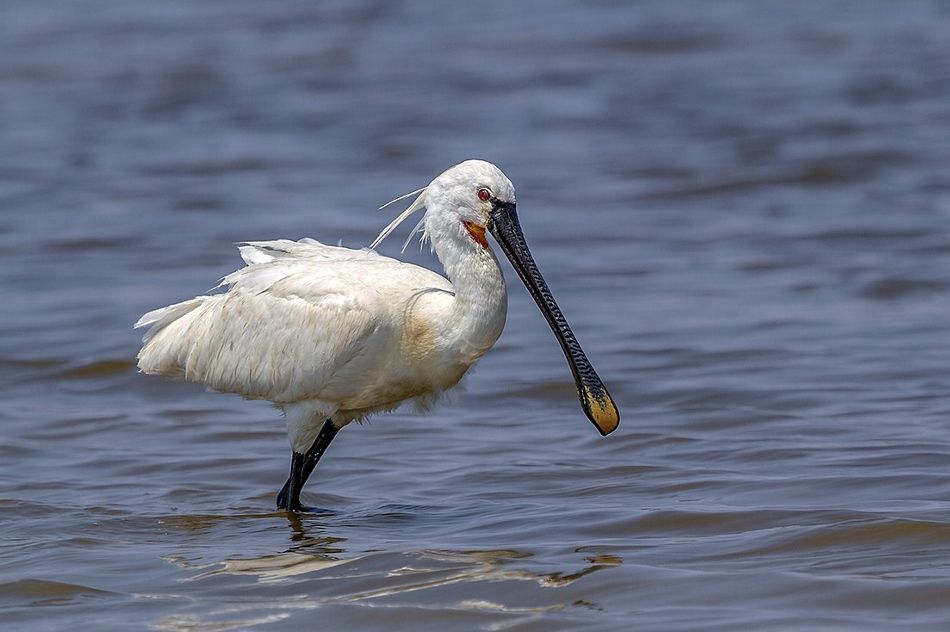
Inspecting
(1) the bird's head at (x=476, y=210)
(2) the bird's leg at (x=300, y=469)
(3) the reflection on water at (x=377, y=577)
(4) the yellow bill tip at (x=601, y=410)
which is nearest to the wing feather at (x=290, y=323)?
(2) the bird's leg at (x=300, y=469)

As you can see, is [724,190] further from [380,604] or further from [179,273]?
[380,604]

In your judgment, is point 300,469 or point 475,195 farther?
point 300,469

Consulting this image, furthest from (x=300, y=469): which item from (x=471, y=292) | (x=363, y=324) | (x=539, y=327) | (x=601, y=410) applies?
(x=539, y=327)

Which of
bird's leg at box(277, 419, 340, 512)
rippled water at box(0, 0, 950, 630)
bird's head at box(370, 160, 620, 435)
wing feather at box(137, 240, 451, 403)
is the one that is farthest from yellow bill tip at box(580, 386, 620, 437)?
bird's leg at box(277, 419, 340, 512)

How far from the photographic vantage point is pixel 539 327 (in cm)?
1341

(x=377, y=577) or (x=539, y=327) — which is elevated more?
(x=539, y=327)

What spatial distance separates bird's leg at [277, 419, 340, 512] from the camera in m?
9.39

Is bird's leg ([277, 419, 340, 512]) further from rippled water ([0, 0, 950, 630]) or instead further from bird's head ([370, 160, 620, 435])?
bird's head ([370, 160, 620, 435])

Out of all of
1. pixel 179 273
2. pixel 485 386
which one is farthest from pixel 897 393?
pixel 179 273

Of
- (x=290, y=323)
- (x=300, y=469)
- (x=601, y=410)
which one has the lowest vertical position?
(x=300, y=469)

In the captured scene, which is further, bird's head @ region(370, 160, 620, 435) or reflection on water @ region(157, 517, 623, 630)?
bird's head @ region(370, 160, 620, 435)

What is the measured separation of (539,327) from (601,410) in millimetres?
4265

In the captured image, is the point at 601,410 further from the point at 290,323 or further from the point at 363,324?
the point at 290,323

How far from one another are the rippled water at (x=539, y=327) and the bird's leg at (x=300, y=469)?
153 millimetres
